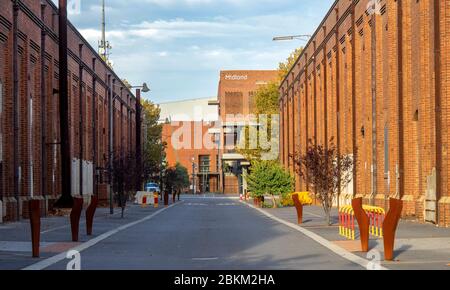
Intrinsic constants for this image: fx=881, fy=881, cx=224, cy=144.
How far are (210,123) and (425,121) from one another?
145m

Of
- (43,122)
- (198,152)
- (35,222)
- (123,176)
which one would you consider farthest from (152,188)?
(35,222)

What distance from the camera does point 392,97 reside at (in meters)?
41.5

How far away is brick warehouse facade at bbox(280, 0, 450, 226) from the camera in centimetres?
3222

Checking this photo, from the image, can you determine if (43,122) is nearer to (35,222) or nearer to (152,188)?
(35,222)

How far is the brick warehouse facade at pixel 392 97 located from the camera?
3222 centimetres

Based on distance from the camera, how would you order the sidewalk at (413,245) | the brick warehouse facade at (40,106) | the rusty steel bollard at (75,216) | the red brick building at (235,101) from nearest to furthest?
the sidewalk at (413,245), the rusty steel bollard at (75,216), the brick warehouse facade at (40,106), the red brick building at (235,101)

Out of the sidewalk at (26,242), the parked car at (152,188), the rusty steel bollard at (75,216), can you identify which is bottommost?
the parked car at (152,188)

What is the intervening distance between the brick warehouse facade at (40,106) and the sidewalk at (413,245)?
49.7 ft

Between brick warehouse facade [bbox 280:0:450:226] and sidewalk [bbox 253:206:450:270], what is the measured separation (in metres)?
2.49

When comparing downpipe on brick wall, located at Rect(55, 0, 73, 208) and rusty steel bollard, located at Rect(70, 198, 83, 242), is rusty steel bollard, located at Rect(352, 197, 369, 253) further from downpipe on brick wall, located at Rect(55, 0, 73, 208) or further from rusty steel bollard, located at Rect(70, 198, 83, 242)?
downpipe on brick wall, located at Rect(55, 0, 73, 208)

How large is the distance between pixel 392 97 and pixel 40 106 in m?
18.9

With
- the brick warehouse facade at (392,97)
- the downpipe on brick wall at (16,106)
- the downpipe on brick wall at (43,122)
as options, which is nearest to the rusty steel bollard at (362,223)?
the brick warehouse facade at (392,97)

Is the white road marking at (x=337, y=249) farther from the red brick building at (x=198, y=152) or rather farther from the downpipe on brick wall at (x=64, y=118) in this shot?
the red brick building at (x=198, y=152)
